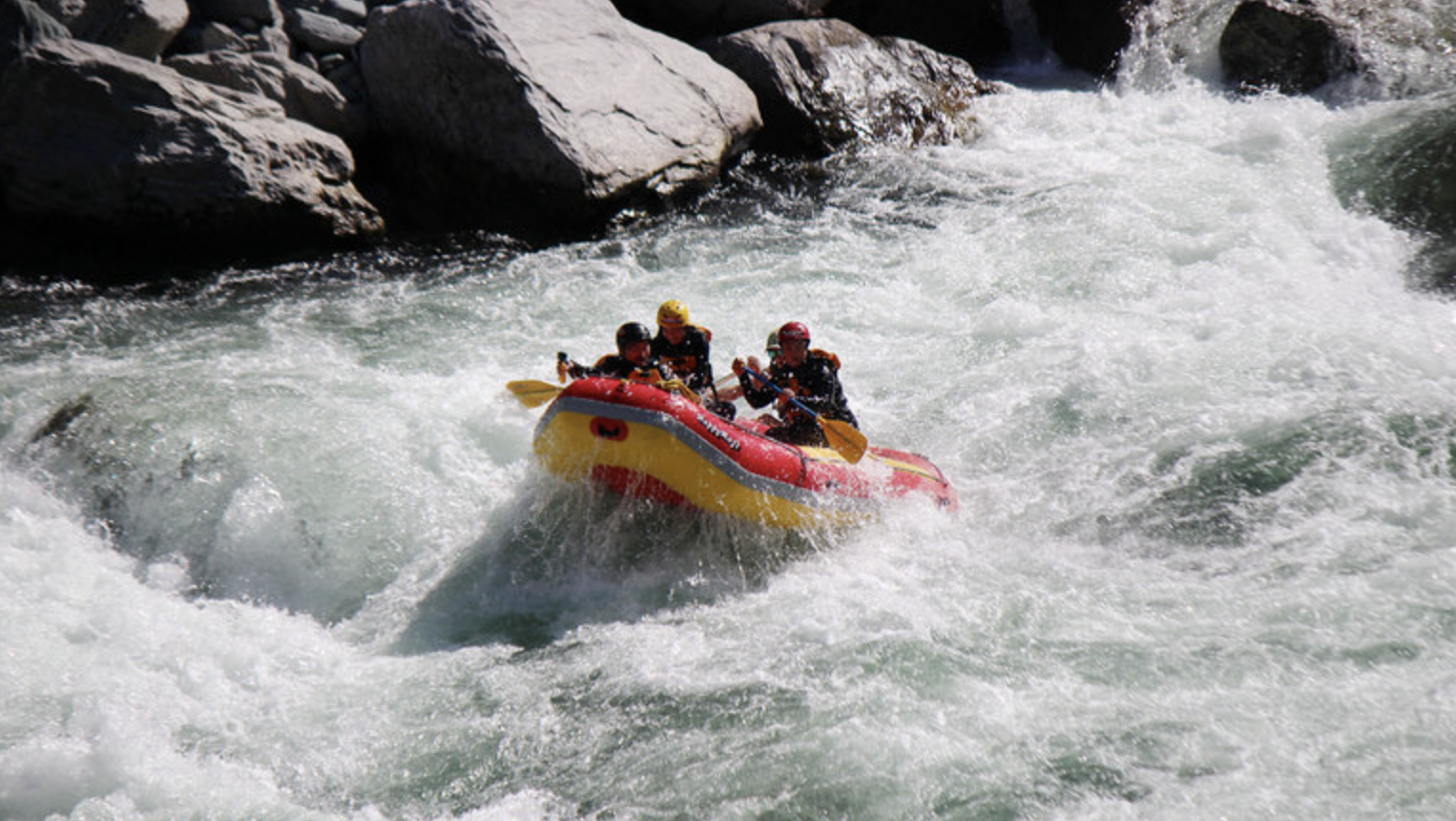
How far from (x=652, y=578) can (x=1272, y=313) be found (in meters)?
4.76

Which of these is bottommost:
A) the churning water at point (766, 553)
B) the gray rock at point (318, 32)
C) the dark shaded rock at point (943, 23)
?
the churning water at point (766, 553)

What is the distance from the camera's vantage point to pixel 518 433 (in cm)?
701

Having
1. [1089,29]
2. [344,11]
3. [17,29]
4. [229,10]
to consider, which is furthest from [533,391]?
[1089,29]

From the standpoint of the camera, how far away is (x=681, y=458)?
5.83 m

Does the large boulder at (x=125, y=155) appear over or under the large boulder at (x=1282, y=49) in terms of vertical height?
under

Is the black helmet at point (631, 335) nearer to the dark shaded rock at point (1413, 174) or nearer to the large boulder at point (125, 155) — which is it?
the large boulder at point (125, 155)

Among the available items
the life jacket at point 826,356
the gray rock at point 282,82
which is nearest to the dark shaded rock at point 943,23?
the gray rock at point 282,82

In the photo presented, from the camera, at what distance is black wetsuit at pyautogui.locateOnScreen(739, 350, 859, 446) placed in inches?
260

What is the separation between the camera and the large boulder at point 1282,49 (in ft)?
38.2

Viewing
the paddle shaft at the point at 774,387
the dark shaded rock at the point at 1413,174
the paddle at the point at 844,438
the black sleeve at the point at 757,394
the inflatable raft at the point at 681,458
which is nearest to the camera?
the inflatable raft at the point at 681,458

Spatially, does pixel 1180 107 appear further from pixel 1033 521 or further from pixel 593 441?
pixel 593 441

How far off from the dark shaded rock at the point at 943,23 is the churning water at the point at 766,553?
15.5 ft

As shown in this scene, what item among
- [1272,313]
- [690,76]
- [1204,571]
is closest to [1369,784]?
[1204,571]

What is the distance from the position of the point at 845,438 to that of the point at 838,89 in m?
6.62
